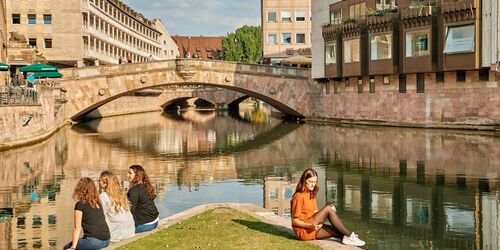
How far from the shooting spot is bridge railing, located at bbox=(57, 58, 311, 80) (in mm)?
61875

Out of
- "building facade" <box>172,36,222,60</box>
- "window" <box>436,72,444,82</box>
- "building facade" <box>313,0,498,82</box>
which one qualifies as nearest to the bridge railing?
"building facade" <box>313,0,498,82</box>

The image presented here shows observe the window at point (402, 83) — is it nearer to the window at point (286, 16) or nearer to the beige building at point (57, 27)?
the beige building at point (57, 27)

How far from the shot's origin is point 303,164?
98.8ft

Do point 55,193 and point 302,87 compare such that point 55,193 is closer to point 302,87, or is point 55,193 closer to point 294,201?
point 294,201

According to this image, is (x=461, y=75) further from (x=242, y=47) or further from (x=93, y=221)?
(x=242, y=47)

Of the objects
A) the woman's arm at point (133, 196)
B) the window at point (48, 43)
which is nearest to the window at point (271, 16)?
the window at point (48, 43)

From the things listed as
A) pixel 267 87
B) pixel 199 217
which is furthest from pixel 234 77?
pixel 199 217

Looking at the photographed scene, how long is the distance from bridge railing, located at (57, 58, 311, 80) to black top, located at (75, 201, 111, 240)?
51127 millimetres

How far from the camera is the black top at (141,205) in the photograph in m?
13.4

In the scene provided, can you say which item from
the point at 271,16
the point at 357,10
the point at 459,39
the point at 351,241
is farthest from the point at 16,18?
the point at 351,241

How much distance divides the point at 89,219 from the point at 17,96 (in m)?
27.8

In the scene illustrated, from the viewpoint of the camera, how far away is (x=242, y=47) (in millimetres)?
126500

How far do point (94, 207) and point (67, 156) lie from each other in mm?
23457

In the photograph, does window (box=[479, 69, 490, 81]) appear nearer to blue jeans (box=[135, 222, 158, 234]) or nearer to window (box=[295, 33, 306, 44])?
blue jeans (box=[135, 222, 158, 234])
